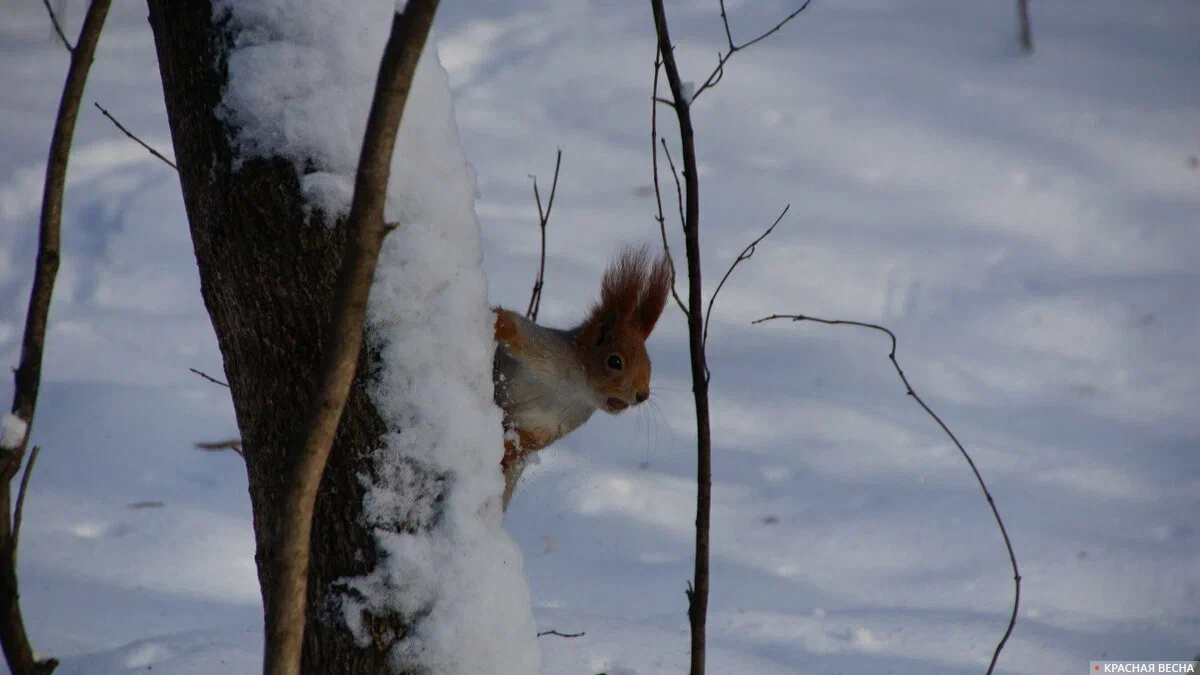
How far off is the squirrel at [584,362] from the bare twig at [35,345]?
71 cm

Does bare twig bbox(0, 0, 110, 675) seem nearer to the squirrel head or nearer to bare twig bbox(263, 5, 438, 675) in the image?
bare twig bbox(263, 5, 438, 675)

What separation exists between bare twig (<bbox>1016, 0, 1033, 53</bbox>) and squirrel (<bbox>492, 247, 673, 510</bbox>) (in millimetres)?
4402

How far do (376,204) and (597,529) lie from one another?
2.63 m

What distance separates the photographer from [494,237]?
4.55m

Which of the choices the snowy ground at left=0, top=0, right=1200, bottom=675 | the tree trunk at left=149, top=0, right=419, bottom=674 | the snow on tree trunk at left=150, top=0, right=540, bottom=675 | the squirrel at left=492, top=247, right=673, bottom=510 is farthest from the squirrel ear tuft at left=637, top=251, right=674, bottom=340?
the tree trunk at left=149, top=0, right=419, bottom=674

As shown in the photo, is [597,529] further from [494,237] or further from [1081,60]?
[1081,60]

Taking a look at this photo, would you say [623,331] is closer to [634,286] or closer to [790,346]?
[634,286]

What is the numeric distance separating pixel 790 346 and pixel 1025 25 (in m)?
2.60

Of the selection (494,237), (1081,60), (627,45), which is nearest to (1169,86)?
(1081,60)

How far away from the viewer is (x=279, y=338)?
43.3 inches

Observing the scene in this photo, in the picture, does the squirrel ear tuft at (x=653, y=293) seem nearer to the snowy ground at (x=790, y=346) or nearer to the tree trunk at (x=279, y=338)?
the snowy ground at (x=790, y=346)

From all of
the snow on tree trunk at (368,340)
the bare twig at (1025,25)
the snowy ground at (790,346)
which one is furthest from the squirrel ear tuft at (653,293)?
the bare twig at (1025,25)

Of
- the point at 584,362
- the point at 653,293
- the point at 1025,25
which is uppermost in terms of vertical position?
the point at 1025,25

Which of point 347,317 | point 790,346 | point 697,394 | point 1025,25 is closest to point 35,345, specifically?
point 347,317
